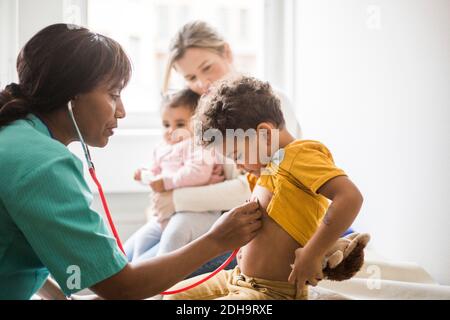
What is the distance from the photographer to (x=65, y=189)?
0.64 meters

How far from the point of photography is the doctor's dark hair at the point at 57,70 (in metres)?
0.74

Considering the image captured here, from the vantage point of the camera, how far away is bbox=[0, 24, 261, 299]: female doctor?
25.0 inches

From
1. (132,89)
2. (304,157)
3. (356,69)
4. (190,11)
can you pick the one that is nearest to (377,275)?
(304,157)

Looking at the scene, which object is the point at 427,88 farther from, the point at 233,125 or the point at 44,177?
the point at 44,177

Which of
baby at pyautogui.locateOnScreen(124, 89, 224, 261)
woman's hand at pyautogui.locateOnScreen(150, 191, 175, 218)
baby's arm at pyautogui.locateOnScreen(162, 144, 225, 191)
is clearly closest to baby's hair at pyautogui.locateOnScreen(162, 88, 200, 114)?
baby at pyautogui.locateOnScreen(124, 89, 224, 261)

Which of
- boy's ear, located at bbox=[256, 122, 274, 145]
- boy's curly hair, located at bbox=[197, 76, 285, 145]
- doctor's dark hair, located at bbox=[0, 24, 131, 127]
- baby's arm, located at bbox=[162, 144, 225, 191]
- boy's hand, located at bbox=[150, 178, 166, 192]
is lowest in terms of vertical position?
boy's hand, located at bbox=[150, 178, 166, 192]

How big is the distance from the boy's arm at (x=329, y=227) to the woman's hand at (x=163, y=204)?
1.93 feet

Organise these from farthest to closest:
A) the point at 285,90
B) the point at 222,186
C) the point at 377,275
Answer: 1. the point at 285,90
2. the point at 222,186
3. the point at 377,275

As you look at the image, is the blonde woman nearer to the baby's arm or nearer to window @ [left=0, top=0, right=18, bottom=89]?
the baby's arm

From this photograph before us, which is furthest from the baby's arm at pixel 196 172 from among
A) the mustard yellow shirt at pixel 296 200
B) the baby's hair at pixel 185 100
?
the mustard yellow shirt at pixel 296 200

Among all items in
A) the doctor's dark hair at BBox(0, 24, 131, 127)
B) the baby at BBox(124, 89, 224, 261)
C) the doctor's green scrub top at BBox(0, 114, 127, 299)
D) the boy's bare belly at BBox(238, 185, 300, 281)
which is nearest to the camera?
the doctor's green scrub top at BBox(0, 114, 127, 299)

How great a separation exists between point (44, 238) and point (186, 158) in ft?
2.59

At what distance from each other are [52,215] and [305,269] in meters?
0.40
